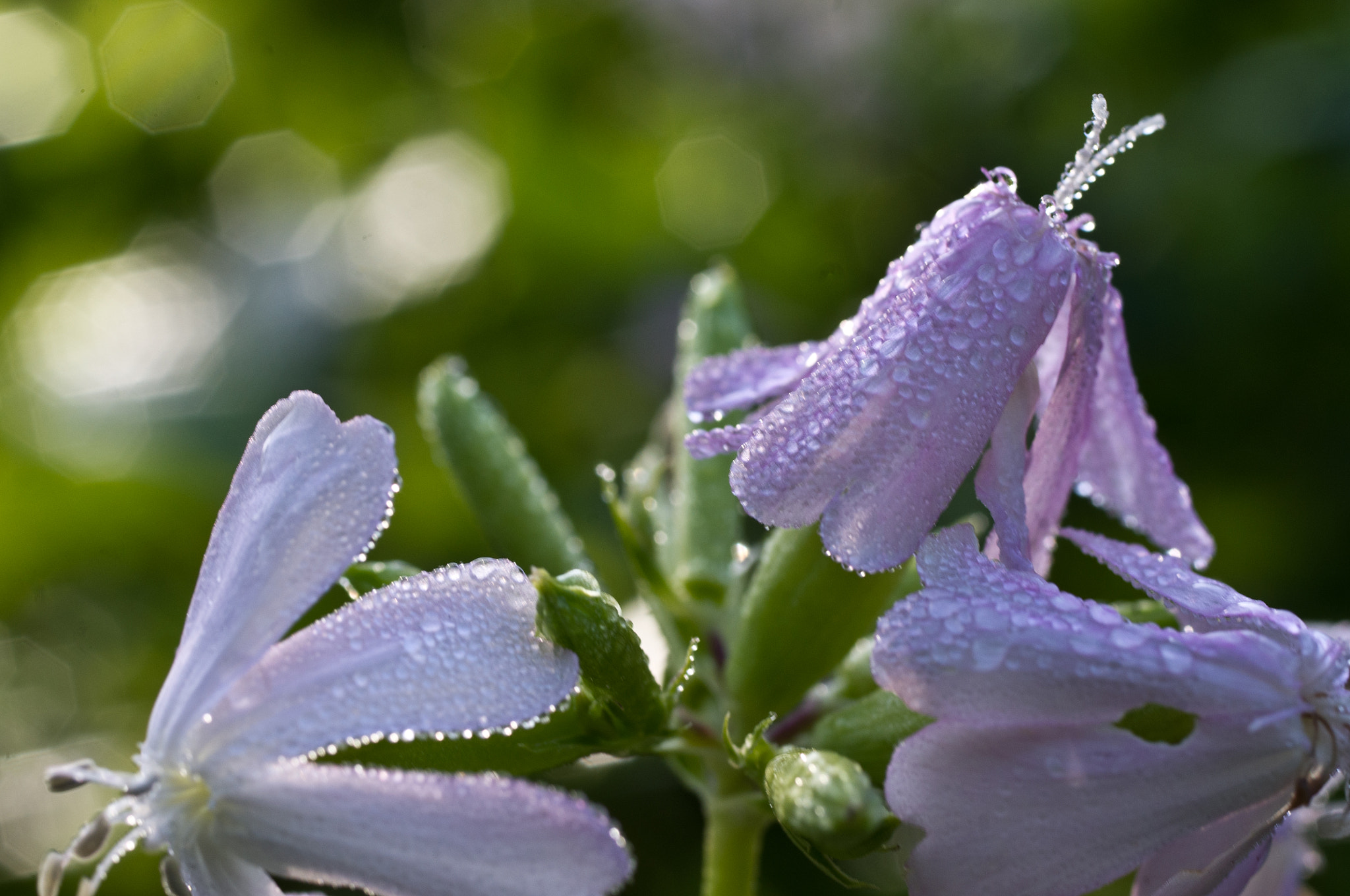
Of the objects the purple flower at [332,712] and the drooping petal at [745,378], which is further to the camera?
the drooping petal at [745,378]

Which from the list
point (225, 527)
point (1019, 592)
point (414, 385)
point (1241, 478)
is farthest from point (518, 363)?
point (1019, 592)

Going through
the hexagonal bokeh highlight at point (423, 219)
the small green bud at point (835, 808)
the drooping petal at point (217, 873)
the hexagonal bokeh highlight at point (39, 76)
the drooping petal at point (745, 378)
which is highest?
the hexagonal bokeh highlight at point (39, 76)

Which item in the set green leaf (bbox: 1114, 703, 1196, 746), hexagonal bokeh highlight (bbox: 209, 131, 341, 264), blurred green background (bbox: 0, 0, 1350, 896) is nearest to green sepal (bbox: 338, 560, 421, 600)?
green leaf (bbox: 1114, 703, 1196, 746)

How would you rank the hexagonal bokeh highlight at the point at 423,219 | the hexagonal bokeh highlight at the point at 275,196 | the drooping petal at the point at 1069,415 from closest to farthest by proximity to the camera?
the drooping petal at the point at 1069,415
the hexagonal bokeh highlight at the point at 423,219
the hexagonal bokeh highlight at the point at 275,196

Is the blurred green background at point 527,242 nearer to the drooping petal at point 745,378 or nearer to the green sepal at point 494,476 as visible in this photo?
the green sepal at point 494,476

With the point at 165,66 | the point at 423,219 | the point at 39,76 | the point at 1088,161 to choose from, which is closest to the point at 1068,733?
the point at 1088,161

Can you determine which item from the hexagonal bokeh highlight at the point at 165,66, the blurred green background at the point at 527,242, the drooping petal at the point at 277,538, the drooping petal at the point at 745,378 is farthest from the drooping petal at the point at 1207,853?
the hexagonal bokeh highlight at the point at 165,66

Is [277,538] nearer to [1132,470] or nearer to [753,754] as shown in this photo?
[753,754]
